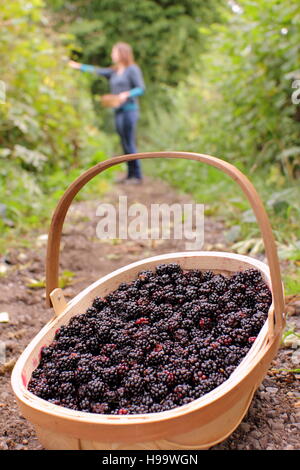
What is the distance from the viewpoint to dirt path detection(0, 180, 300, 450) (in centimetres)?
151

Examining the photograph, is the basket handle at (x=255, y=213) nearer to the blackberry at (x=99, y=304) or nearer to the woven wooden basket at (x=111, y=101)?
the blackberry at (x=99, y=304)

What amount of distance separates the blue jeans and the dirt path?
147cm

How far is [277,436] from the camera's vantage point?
4.83 feet

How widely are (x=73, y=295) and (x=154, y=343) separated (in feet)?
4.37

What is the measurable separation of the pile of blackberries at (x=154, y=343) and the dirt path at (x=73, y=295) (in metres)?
0.26

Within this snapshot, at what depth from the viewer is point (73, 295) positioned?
2783mm

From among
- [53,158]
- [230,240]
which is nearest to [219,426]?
[230,240]

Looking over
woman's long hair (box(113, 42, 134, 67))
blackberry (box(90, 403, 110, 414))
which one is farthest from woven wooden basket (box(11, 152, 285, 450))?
woman's long hair (box(113, 42, 134, 67))

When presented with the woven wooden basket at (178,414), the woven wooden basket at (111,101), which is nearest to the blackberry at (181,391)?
the woven wooden basket at (178,414)

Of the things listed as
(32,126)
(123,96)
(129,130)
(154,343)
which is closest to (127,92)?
(123,96)

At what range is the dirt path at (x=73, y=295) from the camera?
151 centimetres

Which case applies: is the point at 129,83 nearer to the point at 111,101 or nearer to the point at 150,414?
the point at 111,101

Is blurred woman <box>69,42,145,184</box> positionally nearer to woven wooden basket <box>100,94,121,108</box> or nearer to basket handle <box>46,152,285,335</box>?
woven wooden basket <box>100,94,121,108</box>
